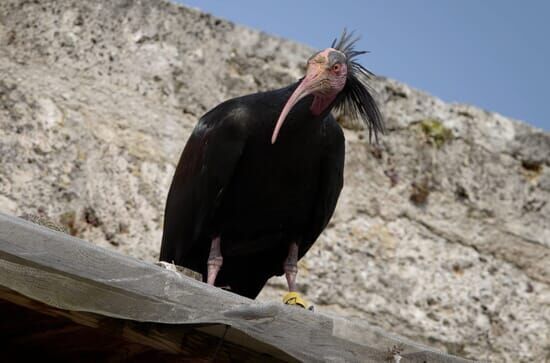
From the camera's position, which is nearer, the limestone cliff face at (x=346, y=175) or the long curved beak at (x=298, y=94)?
the long curved beak at (x=298, y=94)

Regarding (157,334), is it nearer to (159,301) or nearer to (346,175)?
(159,301)

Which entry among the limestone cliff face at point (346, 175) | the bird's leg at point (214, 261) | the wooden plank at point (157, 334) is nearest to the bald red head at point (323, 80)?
the bird's leg at point (214, 261)

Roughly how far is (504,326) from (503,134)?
3.63 ft

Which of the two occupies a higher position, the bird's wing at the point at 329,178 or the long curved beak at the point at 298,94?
the long curved beak at the point at 298,94

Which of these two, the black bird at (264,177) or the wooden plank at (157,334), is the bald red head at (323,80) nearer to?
the black bird at (264,177)

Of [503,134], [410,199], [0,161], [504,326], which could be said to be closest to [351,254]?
[410,199]

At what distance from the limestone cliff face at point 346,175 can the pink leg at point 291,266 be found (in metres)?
0.76

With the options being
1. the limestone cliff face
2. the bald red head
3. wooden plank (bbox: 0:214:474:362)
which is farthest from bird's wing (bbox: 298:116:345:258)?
wooden plank (bbox: 0:214:474:362)

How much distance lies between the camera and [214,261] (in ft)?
14.3

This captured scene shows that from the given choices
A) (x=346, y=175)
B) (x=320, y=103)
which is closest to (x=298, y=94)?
(x=320, y=103)

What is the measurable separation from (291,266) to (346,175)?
1.28 metres

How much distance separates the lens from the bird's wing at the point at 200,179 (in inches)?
170

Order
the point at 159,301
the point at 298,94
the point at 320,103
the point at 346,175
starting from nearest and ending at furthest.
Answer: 1. the point at 159,301
2. the point at 298,94
3. the point at 320,103
4. the point at 346,175

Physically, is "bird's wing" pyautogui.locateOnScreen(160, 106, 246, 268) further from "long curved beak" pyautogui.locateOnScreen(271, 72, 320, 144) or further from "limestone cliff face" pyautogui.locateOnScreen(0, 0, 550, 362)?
"limestone cliff face" pyautogui.locateOnScreen(0, 0, 550, 362)
